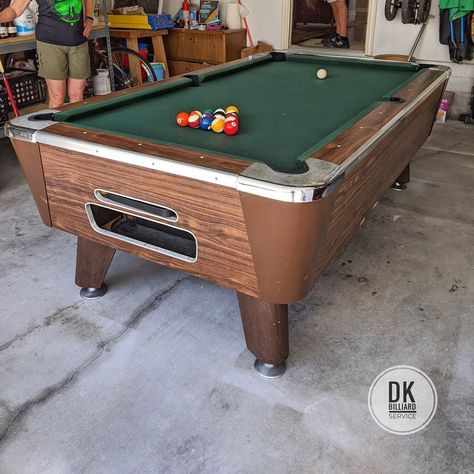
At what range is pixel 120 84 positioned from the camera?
461 cm

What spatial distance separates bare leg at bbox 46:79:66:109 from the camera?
11.2 ft

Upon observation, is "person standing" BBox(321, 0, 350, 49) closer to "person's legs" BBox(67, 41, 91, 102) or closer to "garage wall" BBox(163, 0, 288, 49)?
"garage wall" BBox(163, 0, 288, 49)

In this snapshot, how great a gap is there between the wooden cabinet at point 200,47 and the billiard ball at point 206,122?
354 cm

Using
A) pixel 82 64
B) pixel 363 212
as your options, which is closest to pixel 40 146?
pixel 363 212

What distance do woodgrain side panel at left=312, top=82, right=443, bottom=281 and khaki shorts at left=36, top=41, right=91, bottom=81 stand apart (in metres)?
2.25

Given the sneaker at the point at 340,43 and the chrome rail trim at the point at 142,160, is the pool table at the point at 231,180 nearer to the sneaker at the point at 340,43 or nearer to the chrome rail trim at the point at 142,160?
the chrome rail trim at the point at 142,160

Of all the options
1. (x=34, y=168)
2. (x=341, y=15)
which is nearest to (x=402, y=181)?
(x=34, y=168)

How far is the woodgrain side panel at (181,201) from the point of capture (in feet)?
4.62

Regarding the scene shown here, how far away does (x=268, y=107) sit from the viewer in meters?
2.11

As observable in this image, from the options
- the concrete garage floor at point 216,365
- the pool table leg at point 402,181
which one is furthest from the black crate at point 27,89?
the pool table leg at point 402,181

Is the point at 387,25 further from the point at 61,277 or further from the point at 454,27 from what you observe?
the point at 61,277

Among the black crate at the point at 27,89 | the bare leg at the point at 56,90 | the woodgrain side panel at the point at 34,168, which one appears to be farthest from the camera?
the black crate at the point at 27,89

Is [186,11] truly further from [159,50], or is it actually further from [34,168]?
[34,168]

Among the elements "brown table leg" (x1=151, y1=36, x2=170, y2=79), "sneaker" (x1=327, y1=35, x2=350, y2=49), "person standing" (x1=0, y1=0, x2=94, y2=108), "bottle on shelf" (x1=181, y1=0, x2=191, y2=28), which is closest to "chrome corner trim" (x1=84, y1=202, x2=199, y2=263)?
"person standing" (x1=0, y1=0, x2=94, y2=108)
